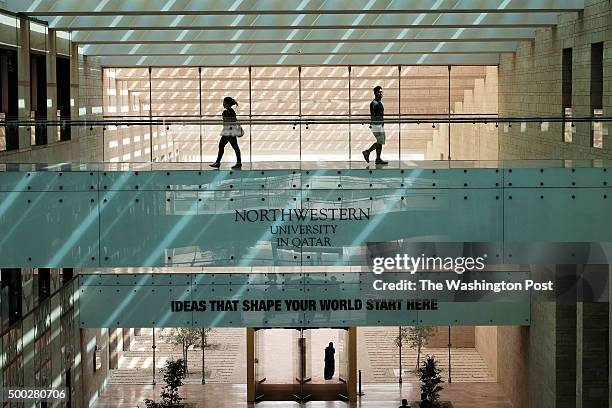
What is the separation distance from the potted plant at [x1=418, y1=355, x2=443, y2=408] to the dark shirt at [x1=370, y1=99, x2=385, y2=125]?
9.86 metres

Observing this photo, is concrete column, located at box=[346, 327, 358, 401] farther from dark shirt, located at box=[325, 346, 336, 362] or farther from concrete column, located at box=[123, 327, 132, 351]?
concrete column, located at box=[123, 327, 132, 351]

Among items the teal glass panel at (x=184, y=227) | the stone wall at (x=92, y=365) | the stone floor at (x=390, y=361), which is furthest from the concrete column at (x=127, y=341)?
the teal glass panel at (x=184, y=227)

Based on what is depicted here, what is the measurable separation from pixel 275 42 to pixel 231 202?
888 centimetres

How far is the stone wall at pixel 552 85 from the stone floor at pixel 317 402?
21.6 feet

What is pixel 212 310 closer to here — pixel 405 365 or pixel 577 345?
pixel 577 345

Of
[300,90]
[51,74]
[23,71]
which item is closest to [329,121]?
[23,71]

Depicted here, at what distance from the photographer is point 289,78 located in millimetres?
29031

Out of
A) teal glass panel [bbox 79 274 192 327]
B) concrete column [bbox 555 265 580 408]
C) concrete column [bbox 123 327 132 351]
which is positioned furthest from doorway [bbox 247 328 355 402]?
teal glass panel [bbox 79 274 192 327]

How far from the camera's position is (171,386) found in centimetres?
2814

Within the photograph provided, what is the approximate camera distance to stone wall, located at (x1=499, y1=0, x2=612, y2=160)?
17797 millimetres

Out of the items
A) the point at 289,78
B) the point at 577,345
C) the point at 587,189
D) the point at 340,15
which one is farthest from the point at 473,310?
the point at 289,78

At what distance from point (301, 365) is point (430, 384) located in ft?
11.3

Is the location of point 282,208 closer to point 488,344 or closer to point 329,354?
point 329,354

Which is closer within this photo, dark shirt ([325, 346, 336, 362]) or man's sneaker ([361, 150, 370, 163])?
man's sneaker ([361, 150, 370, 163])
